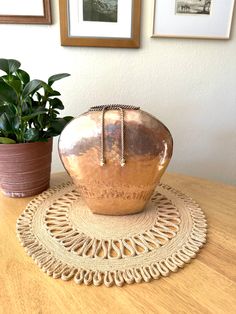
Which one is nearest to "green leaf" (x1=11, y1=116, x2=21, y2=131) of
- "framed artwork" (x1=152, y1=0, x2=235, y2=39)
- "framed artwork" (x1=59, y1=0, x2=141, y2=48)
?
"framed artwork" (x1=59, y1=0, x2=141, y2=48)

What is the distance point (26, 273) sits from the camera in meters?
0.40

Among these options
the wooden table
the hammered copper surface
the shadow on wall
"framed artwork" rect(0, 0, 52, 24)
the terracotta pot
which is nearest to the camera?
the wooden table

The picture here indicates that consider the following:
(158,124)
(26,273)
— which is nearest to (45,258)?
(26,273)

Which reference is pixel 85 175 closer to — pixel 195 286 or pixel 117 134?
pixel 117 134

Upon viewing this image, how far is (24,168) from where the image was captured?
0.61 meters

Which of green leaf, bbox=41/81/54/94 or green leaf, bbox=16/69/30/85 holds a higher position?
green leaf, bbox=16/69/30/85

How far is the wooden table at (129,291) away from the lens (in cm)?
34

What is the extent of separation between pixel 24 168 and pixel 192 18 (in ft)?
2.27

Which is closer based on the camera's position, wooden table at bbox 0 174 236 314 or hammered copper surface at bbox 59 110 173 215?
wooden table at bbox 0 174 236 314

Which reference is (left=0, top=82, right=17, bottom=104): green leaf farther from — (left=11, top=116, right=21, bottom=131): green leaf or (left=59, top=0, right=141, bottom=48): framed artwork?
(left=59, top=0, right=141, bottom=48): framed artwork

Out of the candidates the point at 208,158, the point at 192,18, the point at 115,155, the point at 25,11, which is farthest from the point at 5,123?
the point at 208,158

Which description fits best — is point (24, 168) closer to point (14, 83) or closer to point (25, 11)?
point (14, 83)

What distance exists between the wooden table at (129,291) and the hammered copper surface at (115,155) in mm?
166

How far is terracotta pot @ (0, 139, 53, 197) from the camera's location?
0.58 metres
